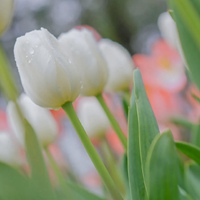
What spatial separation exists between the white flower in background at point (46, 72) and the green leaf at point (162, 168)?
0.35 ft

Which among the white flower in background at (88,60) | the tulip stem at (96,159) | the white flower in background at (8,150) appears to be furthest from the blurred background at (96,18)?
the tulip stem at (96,159)

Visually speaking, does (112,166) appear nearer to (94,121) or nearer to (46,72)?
(94,121)

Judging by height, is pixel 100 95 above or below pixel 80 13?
above

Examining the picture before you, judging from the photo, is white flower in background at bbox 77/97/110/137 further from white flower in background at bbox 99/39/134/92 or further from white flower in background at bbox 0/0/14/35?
white flower in background at bbox 0/0/14/35

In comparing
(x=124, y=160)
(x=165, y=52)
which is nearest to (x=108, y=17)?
(x=165, y=52)

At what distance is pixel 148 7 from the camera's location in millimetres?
4387

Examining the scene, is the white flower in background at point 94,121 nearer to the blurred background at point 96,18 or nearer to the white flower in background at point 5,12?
the white flower in background at point 5,12

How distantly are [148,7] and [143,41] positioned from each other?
1.64 ft

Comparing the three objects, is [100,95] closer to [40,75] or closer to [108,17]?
[40,75]

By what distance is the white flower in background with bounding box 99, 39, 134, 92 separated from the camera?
26.4 inches

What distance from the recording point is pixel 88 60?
1.65ft

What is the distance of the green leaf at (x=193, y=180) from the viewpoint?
1.54 ft

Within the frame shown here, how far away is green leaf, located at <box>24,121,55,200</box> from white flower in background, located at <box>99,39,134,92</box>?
334mm

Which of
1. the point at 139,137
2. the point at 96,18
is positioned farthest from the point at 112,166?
the point at 96,18
